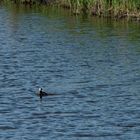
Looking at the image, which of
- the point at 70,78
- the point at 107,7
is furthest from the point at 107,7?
the point at 70,78

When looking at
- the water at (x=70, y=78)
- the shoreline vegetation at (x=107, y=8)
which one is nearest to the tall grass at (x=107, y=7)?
the shoreline vegetation at (x=107, y=8)

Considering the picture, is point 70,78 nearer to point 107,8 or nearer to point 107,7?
point 107,7

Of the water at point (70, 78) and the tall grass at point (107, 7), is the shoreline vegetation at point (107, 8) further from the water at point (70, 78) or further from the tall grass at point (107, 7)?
the water at point (70, 78)

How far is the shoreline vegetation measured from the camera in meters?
55.5

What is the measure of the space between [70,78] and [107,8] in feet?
73.1

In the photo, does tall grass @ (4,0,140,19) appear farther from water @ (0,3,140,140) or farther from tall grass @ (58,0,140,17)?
water @ (0,3,140,140)

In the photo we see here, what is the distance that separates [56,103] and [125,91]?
12.4ft

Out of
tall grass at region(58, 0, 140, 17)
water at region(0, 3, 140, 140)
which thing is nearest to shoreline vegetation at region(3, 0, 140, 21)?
tall grass at region(58, 0, 140, 17)

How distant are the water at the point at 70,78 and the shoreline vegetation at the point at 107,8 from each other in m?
0.83

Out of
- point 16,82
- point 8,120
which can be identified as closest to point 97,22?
point 16,82

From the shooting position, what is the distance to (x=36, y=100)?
1246 inches

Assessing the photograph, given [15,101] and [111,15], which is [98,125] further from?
[111,15]

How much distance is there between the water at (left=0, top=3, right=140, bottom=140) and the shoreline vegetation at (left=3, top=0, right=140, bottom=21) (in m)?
0.83

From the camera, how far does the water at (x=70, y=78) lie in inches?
1058
